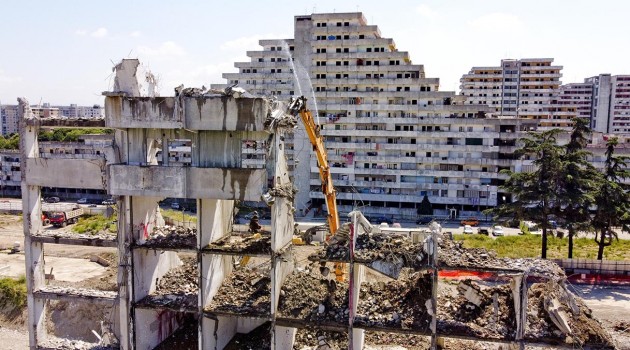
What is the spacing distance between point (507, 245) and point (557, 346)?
28.7 m

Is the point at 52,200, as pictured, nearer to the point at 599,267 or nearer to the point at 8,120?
the point at 599,267

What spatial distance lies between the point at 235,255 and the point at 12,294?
20673 mm

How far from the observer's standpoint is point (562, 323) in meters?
20.0

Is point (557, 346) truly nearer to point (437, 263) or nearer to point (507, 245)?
point (437, 263)

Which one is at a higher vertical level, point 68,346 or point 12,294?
point 68,346

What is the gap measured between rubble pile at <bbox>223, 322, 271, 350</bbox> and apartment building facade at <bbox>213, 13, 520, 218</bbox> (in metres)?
39.9

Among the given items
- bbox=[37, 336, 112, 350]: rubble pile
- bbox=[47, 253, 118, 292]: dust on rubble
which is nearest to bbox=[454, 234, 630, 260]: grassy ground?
bbox=[47, 253, 118, 292]: dust on rubble

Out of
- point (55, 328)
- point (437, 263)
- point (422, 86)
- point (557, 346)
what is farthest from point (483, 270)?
point (422, 86)

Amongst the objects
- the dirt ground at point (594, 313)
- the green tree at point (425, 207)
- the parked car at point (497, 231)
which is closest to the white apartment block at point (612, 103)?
the green tree at point (425, 207)

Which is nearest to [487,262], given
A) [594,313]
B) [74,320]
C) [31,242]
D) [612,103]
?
[594,313]

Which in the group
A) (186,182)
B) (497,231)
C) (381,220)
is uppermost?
(186,182)

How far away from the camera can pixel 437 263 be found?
66.4 ft

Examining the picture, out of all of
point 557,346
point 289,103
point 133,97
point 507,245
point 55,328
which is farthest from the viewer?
point 507,245

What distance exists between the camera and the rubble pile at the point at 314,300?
21.7m
